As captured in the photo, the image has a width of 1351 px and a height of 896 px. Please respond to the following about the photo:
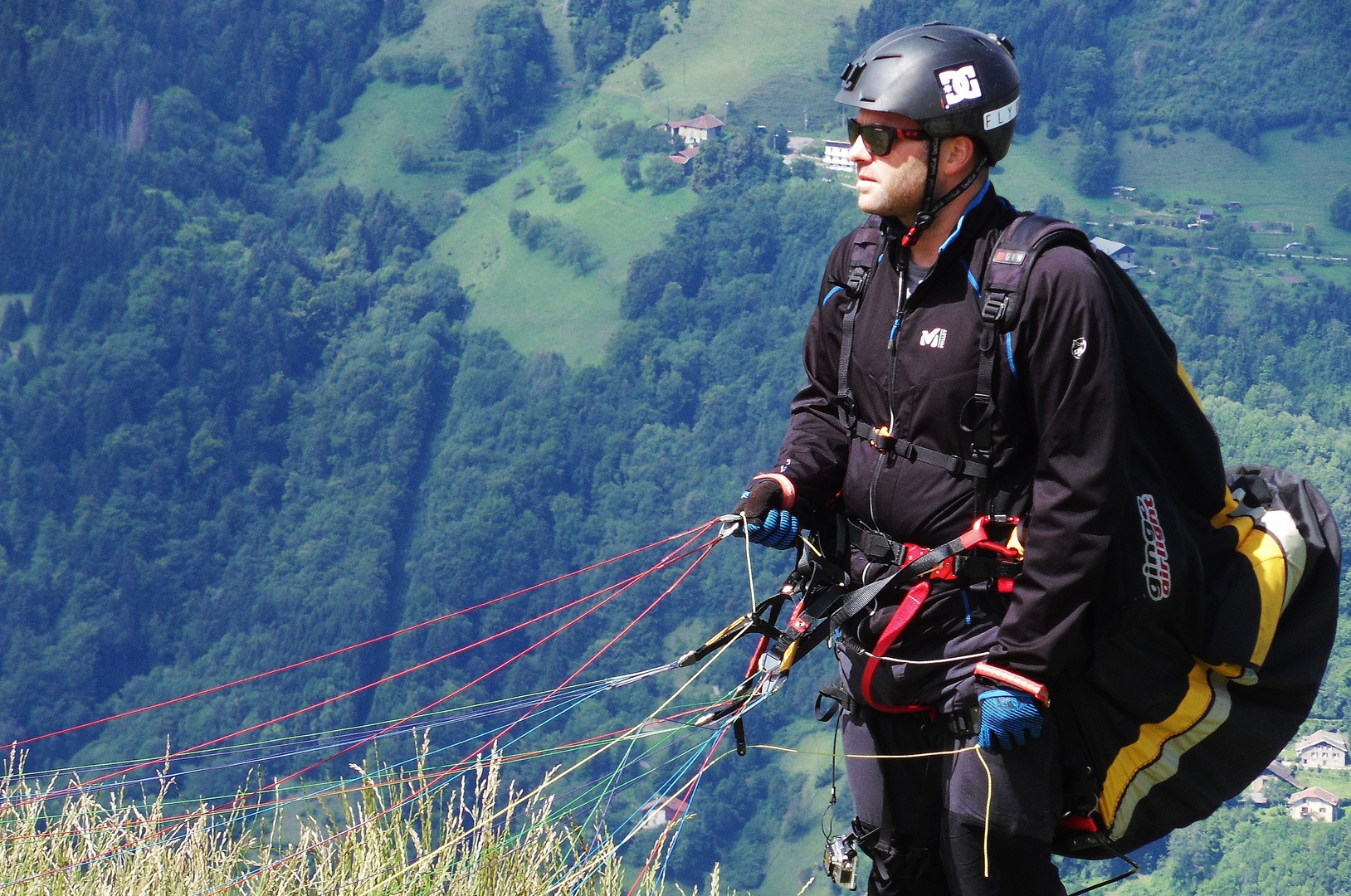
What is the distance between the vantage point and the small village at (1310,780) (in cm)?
6712

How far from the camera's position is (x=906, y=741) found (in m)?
2.88

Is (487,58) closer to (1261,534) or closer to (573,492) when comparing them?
(573,492)

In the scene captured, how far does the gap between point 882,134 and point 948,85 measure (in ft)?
0.53

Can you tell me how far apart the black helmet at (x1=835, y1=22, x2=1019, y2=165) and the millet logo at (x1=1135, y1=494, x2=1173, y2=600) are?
0.82 metres

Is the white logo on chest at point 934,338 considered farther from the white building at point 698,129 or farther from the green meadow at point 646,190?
the white building at point 698,129

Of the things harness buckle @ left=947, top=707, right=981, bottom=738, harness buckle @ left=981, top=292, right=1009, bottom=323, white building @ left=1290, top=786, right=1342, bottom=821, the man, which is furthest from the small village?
harness buckle @ left=981, top=292, right=1009, bottom=323

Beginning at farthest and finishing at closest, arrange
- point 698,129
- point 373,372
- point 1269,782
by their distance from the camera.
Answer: point 698,129
point 373,372
point 1269,782

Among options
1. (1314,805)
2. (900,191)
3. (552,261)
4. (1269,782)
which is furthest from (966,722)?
(552,261)

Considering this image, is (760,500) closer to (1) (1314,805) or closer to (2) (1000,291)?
(2) (1000,291)

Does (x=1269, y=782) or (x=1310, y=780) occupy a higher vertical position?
(x=1310, y=780)

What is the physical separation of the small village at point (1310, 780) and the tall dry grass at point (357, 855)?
235 ft

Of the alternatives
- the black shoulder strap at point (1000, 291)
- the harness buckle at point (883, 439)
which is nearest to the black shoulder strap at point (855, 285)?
the harness buckle at point (883, 439)

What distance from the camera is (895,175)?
2.84 meters

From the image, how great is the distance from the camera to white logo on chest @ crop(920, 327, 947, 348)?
273cm
